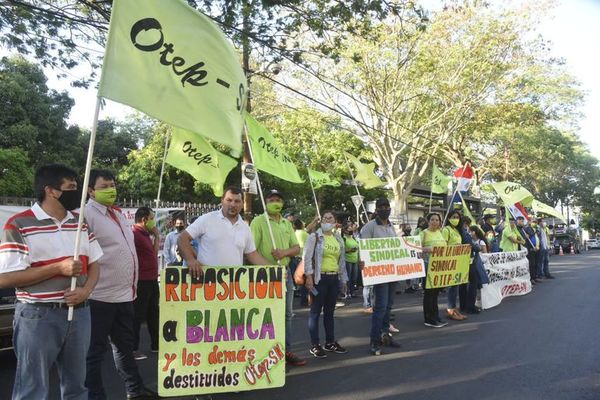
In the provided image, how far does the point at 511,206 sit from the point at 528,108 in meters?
12.4

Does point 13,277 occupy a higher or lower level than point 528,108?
lower

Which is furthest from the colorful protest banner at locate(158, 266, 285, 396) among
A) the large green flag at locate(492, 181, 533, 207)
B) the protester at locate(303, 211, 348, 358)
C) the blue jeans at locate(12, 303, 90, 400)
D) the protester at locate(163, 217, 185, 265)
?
the large green flag at locate(492, 181, 533, 207)

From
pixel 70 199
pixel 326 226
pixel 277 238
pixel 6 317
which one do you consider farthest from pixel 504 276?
pixel 70 199

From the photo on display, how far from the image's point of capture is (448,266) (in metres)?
8.12

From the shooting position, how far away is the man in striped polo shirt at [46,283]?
9.50ft

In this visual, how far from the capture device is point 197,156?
7727mm

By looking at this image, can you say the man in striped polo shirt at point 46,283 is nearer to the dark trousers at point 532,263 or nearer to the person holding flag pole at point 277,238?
the person holding flag pole at point 277,238

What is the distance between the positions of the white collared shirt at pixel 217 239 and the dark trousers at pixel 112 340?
0.76 m

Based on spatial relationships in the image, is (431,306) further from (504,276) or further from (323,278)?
(504,276)

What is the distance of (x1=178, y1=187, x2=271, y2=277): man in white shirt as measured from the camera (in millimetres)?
4383

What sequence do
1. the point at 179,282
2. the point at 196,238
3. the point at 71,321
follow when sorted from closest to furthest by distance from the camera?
the point at 71,321 < the point at 179,282 < the point at 196,238

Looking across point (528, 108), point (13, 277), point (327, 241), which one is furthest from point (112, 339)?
point (528, 108)

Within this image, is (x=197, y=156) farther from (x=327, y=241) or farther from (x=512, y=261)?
(x=512, y=261)

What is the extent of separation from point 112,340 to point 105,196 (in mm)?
1209
